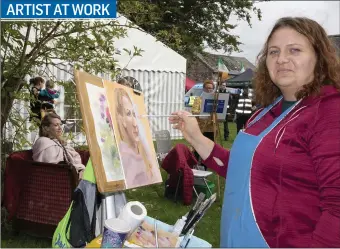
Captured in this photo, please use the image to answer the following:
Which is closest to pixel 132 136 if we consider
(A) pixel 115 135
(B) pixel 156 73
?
(A) pixel 115 135

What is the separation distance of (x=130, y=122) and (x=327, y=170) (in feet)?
3.31

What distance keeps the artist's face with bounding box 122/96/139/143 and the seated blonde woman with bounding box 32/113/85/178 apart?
1.65 metres

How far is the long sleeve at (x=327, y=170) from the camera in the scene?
1.07 meters

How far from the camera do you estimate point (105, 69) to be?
11.2 ft

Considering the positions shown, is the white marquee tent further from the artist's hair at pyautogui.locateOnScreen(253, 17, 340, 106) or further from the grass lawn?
the artist's hair at pyautogui.locateOnScreen(253, 17, 340, 106)

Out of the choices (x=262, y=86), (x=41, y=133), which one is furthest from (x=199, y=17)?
(x=262, y=86)

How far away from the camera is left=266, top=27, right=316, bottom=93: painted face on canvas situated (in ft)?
4.22

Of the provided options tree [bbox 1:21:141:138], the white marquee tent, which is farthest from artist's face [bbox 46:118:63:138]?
the white marquee tent

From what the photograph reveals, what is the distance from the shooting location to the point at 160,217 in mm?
4246

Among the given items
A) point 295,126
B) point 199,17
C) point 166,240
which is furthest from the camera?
point 199,17

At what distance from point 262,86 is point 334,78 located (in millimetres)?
369

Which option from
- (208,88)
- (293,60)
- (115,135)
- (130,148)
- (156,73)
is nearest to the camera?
(293,60)

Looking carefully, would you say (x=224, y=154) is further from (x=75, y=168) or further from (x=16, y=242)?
(x=16, y=242)

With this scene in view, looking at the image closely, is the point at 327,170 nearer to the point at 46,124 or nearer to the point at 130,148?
the point at 130,148
